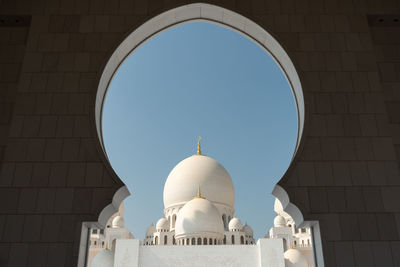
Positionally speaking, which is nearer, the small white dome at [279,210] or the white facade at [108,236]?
the white facade at [108,236]

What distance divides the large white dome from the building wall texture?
66.0 feet

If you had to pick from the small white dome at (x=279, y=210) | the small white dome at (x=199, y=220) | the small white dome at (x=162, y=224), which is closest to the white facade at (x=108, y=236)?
the small white dome at (x=162, y=224)

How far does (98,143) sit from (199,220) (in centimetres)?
1531

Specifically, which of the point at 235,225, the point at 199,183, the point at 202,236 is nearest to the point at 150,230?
the point at 199,183

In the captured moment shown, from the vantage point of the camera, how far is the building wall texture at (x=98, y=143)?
3.05 m

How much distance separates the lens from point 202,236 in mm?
17797

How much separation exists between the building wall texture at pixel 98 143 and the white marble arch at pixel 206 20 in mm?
83

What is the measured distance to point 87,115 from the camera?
3455 millimetres

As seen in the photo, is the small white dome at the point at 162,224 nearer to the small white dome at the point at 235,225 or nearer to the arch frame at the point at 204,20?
the small white dome at the point at 235,225

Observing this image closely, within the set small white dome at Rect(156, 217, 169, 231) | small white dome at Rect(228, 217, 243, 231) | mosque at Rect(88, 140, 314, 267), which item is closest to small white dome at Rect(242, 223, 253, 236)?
mosque at Rect(88, 140, 314, 267)

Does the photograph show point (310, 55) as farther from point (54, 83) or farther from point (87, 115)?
point (54, 83)

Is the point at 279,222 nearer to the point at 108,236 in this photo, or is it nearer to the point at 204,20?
the point at 108,236

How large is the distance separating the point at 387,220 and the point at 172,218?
70.9 ft

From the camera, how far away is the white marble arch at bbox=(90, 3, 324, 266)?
373 centimetres
